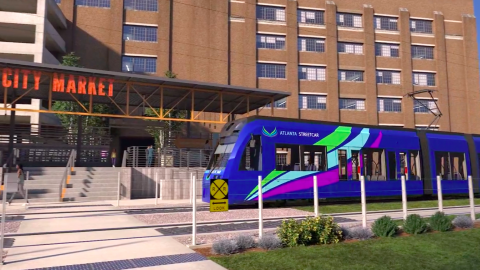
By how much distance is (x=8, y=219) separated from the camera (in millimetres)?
12016

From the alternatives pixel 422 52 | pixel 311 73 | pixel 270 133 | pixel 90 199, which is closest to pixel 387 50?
pixel 422 52

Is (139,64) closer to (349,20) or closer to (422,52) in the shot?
(349,20)

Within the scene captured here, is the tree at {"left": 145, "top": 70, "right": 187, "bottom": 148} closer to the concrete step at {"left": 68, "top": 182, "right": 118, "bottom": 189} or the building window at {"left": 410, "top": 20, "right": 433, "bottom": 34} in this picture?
the concrete step at {"left": 68, "top": 182, "right": 118, "bottom": 189}

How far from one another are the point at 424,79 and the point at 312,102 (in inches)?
661

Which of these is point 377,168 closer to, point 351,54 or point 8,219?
point 8,219

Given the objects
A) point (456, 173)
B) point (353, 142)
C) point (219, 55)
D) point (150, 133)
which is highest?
point (219, 55)

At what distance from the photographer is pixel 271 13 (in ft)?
149

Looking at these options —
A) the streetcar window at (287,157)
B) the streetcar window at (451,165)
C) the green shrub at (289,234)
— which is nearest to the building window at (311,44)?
the streetcar window at (451,165)

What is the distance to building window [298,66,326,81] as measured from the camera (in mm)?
45000

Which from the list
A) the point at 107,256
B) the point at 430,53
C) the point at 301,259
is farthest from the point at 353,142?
the point at 430,53

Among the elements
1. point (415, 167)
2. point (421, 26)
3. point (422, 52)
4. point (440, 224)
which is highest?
point (421, 26)

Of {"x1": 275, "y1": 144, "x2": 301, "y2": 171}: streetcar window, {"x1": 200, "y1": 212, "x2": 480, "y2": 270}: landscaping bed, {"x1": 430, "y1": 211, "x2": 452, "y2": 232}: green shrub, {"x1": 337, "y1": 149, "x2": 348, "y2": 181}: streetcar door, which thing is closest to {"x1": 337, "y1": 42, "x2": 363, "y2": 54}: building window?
{"x1": 337, "y1": 149, "x2": 348, "y2": 181}: streetcar door

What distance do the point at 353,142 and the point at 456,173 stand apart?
7190 millimetres

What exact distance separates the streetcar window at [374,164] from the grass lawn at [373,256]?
914cm
